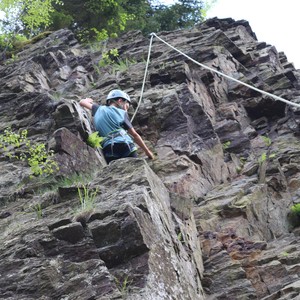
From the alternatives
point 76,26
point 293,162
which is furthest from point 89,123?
point 76,26

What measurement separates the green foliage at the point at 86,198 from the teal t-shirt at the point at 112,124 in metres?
2.12

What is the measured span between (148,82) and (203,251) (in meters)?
7.54

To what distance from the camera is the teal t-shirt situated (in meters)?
9.49

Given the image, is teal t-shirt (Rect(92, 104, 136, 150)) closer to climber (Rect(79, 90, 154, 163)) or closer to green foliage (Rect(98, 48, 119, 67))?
climber (Rect(79, 90, 154, 163))

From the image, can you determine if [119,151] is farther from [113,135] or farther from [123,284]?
[123,284]

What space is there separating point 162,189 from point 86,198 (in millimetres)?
1420

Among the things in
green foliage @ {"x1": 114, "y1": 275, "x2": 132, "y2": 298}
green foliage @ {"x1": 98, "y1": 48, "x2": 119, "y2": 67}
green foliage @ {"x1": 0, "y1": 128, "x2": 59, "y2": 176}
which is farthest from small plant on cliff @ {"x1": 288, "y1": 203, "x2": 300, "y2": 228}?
green foliage @ {"x1": 98, "y1": 48, "x2": 119, "y2": 67}

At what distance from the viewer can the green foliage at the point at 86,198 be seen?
6.64 m

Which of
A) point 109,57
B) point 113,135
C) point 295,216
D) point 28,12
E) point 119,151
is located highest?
point 28,12

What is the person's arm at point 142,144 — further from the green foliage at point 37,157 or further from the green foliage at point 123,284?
the green foliage at point 123,284

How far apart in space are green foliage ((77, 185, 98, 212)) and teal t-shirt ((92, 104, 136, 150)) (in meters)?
2.12

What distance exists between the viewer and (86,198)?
689 centimetres

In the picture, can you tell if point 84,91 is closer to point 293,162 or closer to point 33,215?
point 293,162

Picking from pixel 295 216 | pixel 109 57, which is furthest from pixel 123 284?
pixel 109 57
